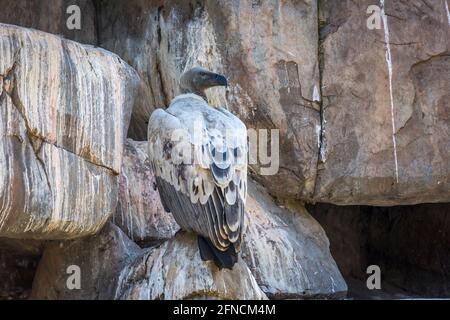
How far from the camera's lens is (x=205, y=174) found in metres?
5.80

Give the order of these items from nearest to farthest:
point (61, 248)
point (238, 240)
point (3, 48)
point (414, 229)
→ point (238, 240) → point (3, 48) → point (61, 248) → point (414, 229)

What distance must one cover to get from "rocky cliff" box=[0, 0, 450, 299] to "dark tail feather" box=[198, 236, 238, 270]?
469 mm

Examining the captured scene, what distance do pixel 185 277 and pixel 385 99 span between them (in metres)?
2.51

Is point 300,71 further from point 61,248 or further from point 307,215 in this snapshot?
point 61,248

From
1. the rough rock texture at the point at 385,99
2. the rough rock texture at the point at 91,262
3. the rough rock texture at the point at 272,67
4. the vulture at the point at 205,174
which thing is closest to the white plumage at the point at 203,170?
the vulture at the point at 205,174

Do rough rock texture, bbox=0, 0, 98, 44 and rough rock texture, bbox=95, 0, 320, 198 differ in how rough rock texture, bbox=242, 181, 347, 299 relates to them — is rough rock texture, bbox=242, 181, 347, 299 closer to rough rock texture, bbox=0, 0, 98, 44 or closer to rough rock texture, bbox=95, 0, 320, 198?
rough rock texture, bbox=95, 0, 320, 198

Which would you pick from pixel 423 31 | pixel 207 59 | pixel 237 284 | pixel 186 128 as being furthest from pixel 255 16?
pixel 237 284

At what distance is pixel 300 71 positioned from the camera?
25.1 feet

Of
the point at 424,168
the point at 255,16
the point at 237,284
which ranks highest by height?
the point at 255,16

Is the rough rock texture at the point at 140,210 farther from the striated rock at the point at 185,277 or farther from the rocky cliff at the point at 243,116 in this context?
the striated rock at the point at 185,277

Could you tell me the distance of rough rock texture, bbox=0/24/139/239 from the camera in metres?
6.11

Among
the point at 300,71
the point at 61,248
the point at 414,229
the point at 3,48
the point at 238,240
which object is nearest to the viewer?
the point at 238,240

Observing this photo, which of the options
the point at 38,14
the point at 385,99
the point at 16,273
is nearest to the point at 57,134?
the point at 16,273

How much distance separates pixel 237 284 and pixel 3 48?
1869 mm
